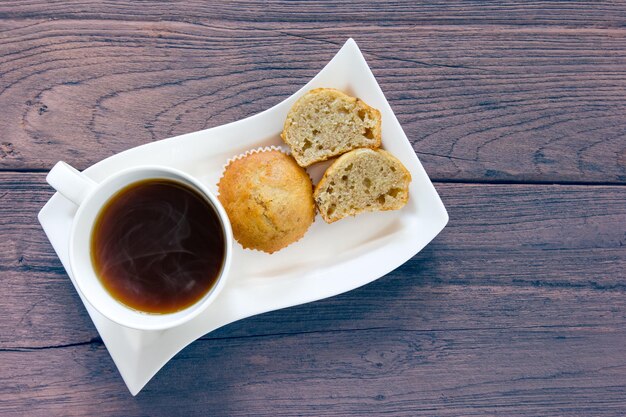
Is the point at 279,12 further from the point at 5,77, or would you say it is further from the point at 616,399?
the point at 616,399

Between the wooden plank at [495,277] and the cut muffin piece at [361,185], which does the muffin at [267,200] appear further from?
the wooden plank at [495,277]

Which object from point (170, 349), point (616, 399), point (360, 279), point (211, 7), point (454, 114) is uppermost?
point (211, 7)

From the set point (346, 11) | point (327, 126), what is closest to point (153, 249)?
point (327, 126)

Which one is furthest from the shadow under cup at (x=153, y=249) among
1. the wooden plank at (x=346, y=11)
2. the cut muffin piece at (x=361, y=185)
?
the wooden plank at (x=346, y=11)

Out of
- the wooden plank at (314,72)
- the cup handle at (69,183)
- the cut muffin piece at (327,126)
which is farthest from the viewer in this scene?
the wooden plank at (314,72)

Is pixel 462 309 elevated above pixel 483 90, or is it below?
below

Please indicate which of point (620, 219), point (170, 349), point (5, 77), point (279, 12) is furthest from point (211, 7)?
point (620, 219)

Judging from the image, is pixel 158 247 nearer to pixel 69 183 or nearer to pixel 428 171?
pixel 69 183

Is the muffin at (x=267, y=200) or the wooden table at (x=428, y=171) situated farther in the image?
the wooden table at (x=428, y=171)
